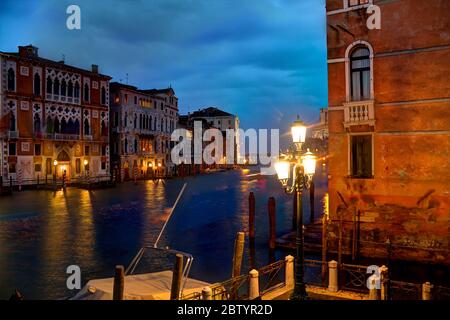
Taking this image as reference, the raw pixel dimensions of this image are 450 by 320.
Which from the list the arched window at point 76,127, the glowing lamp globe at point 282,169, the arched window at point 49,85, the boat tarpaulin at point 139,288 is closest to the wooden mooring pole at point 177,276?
the boat tarpaulin at point 139,288

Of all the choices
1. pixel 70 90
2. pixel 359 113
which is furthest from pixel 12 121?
pixel 359 113

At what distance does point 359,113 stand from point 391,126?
105 centimetres

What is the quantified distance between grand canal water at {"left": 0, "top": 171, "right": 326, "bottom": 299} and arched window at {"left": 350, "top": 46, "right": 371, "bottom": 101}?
661 centimetres

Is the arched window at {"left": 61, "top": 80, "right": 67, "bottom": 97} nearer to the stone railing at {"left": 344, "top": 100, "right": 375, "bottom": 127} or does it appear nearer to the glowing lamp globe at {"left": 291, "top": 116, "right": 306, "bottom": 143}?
the stone railing at {"left": 344, "top": 100, "right": 375, "bottom": 127}

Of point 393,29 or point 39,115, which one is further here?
point 39,115

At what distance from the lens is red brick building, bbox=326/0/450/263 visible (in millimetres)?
12148

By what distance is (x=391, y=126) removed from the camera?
42.0ft

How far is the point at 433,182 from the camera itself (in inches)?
482

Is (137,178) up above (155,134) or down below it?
below

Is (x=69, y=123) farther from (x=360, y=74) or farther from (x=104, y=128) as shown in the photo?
(x=360, y=74)

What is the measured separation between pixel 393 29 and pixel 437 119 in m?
3.10

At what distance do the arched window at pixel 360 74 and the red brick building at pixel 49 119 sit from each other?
99.0ft
